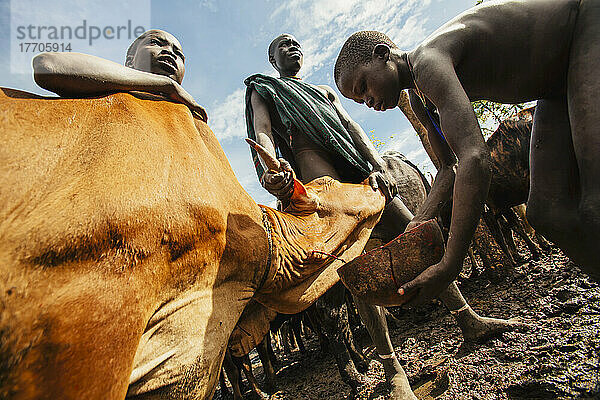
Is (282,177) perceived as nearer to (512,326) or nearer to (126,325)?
(126,325)

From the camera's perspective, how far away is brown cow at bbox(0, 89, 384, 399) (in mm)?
912

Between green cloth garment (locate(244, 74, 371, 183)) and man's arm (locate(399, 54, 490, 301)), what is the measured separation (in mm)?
1569

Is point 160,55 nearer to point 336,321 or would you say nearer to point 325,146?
point 325,146

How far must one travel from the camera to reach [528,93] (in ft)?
6.37

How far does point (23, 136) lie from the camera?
116 centimetres

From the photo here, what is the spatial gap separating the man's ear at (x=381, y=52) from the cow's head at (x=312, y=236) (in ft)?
3.18

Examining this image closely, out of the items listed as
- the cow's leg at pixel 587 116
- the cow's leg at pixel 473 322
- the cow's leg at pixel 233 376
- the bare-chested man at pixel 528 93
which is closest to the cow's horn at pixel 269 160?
the bare-chested man at pixel 528 93

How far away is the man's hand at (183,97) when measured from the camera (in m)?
1.86

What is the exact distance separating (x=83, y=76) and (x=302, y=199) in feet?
4.43

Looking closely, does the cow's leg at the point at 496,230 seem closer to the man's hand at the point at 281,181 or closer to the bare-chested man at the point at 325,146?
the bare-chested man at the point at 325,146

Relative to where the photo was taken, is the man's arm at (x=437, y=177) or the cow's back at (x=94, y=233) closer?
the cow's back at (x=94, y=233)

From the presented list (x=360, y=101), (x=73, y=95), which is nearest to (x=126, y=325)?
(x=73, y=95)

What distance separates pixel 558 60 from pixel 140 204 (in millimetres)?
2247

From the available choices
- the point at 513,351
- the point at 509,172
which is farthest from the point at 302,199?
the point at 509,172
